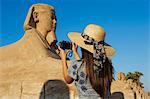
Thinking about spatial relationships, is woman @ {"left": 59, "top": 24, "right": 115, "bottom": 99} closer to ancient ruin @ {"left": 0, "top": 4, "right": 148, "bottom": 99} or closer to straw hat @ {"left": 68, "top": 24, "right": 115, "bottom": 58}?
straw hat @ {"left": 68, "top": 24, "right": 115, "bottom": 58}

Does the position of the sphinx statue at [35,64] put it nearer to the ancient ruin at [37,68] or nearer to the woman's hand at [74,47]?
the ancient ruin at [37,68]

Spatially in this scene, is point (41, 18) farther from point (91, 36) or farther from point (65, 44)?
point (91, 36)

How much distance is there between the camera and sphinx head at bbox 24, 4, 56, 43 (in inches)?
417

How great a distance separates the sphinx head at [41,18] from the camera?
10586 millimetres

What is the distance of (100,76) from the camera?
3.53 m

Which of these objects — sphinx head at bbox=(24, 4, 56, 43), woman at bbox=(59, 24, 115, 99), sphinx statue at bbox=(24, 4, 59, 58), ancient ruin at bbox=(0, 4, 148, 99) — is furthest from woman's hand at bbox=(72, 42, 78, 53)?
sphinx head at bbox=(24, 4, 56, 43)

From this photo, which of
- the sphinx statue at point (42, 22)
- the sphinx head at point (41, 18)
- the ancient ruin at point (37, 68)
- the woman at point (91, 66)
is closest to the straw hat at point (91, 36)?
the woman at point (91, 66)

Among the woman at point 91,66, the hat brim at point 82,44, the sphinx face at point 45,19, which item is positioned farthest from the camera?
the sphinx face at point 45,19

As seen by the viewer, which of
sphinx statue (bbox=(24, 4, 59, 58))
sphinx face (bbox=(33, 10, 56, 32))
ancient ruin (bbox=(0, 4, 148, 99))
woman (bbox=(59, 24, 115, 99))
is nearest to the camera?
woman (bbox=(59, 24, 115, 99))

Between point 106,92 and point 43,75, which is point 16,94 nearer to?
point 43,75

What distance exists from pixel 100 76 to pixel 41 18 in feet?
24.4

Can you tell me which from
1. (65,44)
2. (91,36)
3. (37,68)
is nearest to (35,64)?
(37,68)

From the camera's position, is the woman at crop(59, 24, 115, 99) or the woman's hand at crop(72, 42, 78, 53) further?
the woman's hand at crop(72, 42, 78, 53)

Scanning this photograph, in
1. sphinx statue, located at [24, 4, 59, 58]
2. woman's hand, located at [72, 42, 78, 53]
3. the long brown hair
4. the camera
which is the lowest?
the long brown hair
